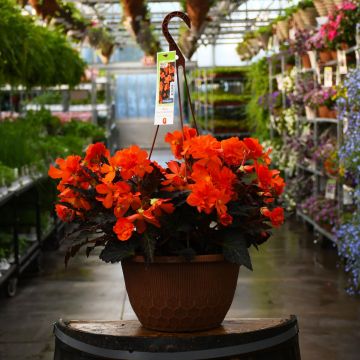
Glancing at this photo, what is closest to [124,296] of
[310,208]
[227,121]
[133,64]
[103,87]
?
[310,208]

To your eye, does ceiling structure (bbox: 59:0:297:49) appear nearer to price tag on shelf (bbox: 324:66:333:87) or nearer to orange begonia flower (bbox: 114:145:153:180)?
price tag on shelf (bbox: 324:66:333:87)

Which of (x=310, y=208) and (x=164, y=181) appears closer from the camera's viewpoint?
(x=164, y=181)

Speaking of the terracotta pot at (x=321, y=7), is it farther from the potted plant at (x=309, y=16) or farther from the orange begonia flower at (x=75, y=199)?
the orange begonia flower at (x=75, y=199)

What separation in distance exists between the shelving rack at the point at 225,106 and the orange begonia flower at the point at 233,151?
1247 cm

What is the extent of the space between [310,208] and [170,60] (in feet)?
18.1

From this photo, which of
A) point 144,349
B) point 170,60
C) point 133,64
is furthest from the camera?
point 133,64

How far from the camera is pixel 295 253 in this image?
729 cm

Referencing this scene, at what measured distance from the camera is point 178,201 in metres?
2.10

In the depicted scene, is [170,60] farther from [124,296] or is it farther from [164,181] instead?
[124,296]

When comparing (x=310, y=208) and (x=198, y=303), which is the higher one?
(x=198, y=303)

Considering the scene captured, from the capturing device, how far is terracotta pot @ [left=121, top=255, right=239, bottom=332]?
81.0 inches

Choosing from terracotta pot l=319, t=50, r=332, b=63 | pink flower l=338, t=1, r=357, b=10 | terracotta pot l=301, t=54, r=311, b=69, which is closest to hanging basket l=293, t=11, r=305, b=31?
terracotta pot l=301, t=54, r=311, b=69

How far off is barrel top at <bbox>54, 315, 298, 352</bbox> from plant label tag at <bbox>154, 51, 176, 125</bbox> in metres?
0.62

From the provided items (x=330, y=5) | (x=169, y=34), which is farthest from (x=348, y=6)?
(x=169, y=34)
